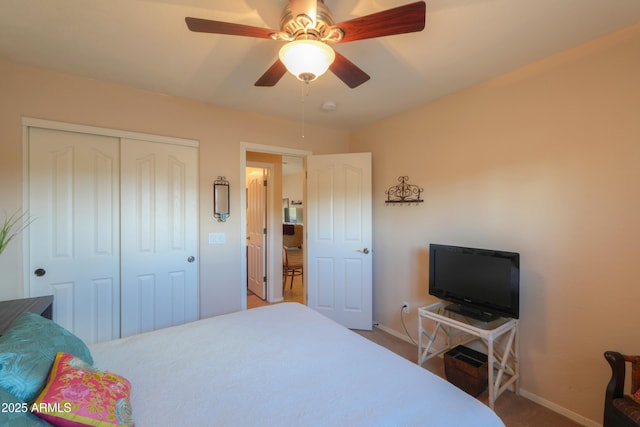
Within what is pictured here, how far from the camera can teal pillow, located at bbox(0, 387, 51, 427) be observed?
0.72 meters

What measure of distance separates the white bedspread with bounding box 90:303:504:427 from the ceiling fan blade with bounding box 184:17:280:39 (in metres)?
1.53

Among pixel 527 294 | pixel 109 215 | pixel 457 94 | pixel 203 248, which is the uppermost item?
pixel 457 94

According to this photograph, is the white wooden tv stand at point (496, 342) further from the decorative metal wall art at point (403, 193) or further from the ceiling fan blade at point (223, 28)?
the ceiling fan blade at point (223, 28)

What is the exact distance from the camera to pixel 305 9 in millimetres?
1224

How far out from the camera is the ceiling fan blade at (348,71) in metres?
1.48

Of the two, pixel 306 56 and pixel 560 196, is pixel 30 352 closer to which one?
pixel 306 56

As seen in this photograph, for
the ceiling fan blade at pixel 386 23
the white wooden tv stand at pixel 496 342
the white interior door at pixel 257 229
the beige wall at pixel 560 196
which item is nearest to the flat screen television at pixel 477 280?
the white wooden tv stand at pixel 496 342

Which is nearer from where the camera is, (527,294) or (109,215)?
(527,294)

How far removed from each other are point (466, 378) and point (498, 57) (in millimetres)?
2333

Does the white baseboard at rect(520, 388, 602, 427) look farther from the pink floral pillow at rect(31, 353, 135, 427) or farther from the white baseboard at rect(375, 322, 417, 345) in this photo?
the pink floral pillow at rect(31, 353, 135, 427)

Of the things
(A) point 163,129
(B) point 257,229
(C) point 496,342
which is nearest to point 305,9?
(A) point 163,129

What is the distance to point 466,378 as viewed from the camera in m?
2.07

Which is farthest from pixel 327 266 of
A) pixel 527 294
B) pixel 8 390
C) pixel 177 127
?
pixel 8 390

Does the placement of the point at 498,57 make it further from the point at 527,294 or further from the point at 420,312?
the point at 420,312
